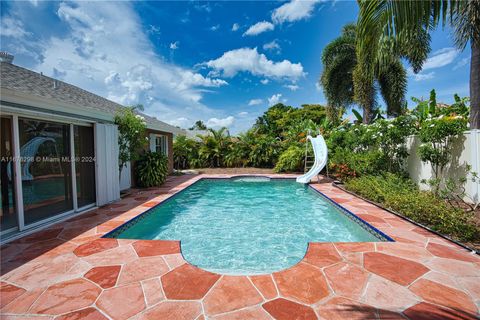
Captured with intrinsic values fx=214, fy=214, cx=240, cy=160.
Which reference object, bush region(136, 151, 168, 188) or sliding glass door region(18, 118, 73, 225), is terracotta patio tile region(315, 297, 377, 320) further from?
bush region(136, 151, 168, 188)

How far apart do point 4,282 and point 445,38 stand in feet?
29.7

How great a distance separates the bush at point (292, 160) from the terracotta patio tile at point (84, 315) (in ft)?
43.0

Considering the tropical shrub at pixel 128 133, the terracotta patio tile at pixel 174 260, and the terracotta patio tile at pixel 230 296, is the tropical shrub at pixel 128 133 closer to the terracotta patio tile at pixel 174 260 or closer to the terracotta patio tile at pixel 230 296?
the terracotta patio tile at pixel 174 260

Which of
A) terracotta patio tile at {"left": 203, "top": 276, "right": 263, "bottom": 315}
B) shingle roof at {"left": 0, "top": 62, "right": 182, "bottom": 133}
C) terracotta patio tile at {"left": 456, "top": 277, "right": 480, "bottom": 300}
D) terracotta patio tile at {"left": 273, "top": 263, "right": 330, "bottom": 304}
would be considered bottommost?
terracotta patio tile at {"left": 456, "top": 277, "right": 480, "bottom": 300}

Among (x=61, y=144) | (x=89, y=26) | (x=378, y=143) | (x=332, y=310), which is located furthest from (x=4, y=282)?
(x=378, y=143)

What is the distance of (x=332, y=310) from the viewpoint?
2.28m

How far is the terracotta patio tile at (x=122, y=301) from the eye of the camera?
2268 mm

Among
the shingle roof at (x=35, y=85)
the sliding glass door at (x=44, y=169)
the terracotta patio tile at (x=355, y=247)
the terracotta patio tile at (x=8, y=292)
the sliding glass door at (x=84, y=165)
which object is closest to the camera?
the terracotta patio tile at (x=8, y=292)

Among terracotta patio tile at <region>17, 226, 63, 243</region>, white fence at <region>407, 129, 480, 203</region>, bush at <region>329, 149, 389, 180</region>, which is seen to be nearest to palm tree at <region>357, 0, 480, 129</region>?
white fence at <region>407, 129, 480, 203</region>

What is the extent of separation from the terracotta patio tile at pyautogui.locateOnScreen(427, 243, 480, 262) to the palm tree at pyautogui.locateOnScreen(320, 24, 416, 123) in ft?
32.8

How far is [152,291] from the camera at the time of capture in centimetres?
261

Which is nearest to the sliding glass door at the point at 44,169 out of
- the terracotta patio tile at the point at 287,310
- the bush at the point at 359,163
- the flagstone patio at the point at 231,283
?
the flagstone patio at the point at 231,283

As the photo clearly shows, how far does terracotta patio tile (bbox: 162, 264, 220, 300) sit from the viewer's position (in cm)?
256

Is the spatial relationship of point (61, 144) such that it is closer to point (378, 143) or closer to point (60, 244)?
point (60, 244)
